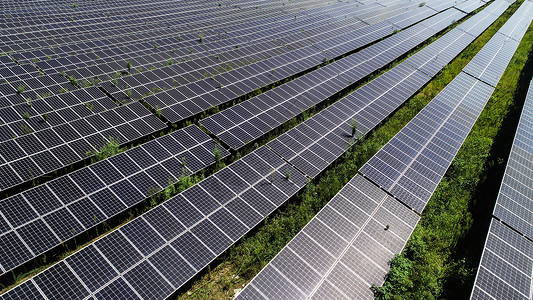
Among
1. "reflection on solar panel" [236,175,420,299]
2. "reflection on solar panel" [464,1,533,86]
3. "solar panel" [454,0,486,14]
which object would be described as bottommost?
"solar panel" [454,0,486,14]

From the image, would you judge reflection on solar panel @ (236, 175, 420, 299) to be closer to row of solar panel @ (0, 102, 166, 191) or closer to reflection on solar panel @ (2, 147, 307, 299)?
reflection on solar panel @ (2, 147, 307, 299)

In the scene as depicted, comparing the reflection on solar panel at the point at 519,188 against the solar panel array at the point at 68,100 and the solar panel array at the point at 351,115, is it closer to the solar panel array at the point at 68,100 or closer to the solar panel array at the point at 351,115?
the solar panel array at the point at 351,115

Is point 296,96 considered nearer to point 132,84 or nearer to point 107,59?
point 132,84

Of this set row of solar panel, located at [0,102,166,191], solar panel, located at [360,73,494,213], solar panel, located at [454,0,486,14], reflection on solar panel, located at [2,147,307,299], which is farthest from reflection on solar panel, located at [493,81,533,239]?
solar panel, located at [454,0,486,14]

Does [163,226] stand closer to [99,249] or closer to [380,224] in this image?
[99,249]

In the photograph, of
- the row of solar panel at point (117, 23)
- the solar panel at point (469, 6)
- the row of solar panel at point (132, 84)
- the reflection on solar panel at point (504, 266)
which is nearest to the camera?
the reflection on solar panel at point (504, 266)

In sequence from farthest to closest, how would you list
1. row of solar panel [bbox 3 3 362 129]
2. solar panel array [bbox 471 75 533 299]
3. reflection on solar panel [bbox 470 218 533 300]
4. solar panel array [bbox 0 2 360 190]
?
row of solar panel [bbox 3 3 362 129]
solar panel array [bbox 0 2 360 190]
solar panel array [bbox 471 75 533 299]
reflection on solar panel [bbox 470 218 533 300]

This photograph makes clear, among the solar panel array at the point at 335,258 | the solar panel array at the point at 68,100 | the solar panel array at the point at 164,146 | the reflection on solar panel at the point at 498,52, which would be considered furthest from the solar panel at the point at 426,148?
the solar panel array at the point at 68,100
